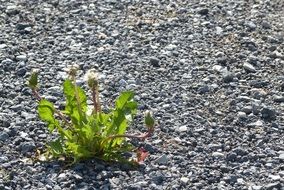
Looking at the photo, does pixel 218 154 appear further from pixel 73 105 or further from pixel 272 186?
pixel 73 105

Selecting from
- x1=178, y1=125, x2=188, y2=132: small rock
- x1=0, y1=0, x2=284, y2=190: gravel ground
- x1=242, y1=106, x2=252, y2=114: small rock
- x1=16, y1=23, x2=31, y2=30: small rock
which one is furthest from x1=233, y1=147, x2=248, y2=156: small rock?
x1=16, y1=23, x2=31, y2=30: small rock

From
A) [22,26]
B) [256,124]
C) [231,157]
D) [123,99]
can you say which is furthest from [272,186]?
[22,26]

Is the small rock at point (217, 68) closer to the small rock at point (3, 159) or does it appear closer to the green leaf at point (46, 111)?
the green leaf at point (46, 111)

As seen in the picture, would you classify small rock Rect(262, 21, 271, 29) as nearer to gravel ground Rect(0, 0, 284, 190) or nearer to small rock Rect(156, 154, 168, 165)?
gravel ground Rect(0, 0, 284, 190)

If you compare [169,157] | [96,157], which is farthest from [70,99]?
[169,157]

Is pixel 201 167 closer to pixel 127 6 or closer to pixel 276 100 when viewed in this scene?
pixel 276 100

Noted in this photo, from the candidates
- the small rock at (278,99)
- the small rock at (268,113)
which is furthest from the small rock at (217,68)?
the small rock at (268,113)
